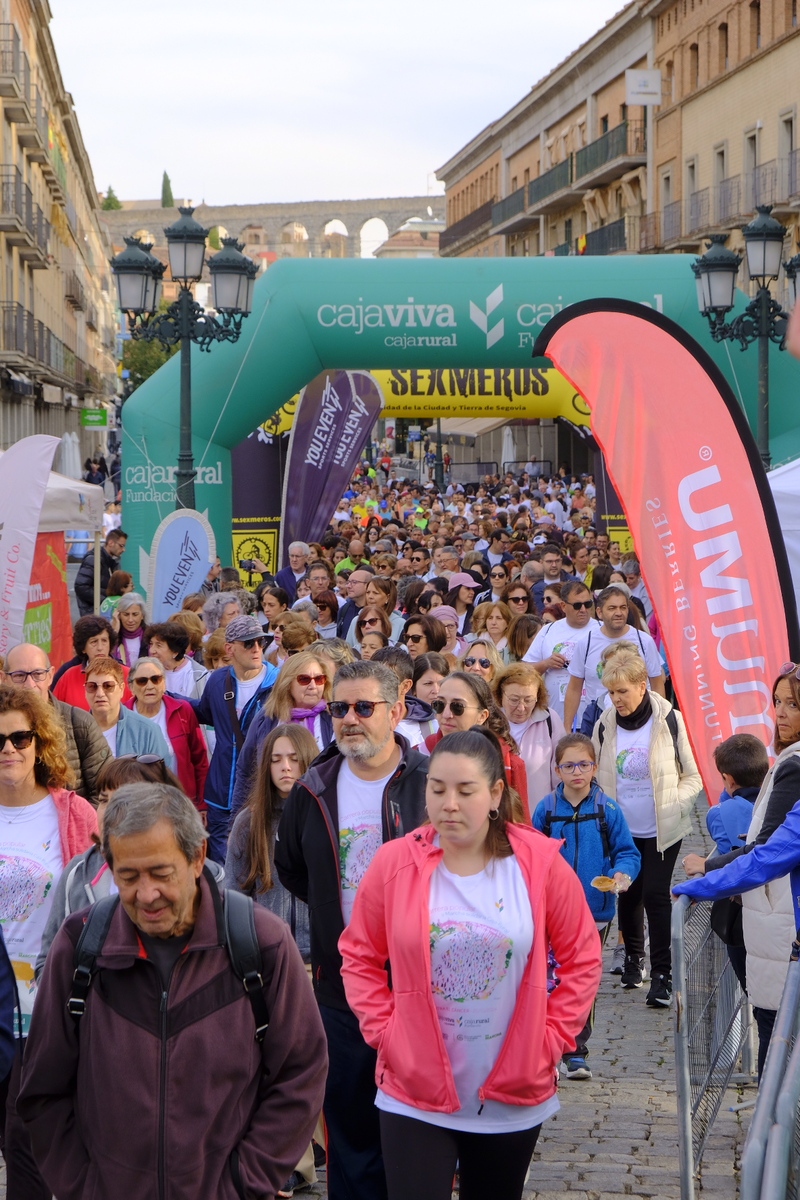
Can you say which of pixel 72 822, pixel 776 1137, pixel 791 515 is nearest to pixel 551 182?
pixel 791 515

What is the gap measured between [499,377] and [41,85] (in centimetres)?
3576

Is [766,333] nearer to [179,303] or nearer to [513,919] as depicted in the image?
[179,303]

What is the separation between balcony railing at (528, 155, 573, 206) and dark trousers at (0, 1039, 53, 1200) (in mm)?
50055

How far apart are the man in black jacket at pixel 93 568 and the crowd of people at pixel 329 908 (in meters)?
7.53

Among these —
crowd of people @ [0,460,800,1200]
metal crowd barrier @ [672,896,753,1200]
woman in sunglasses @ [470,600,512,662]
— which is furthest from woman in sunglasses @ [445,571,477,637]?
metal crowd barrier @ [672,896,753,1200]

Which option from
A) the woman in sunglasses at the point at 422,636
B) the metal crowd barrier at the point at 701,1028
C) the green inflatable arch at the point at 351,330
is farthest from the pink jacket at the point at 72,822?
the green inflatable arch at the point at 351,330

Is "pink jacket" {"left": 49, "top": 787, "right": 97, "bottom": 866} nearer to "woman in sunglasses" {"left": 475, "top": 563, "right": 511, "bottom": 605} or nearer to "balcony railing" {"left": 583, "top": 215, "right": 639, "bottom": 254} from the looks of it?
"woman in sunglasses" {"left": 475, "top": 563, "right": 511, "bottom": 605}

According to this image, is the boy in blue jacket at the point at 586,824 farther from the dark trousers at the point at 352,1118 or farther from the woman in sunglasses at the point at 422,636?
the woman in sunglasses at the point at 422,636

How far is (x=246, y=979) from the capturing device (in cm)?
299

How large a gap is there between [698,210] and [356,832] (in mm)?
38768

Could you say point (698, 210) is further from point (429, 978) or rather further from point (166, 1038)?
point (166, 1038)

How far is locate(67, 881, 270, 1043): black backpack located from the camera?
118 inches

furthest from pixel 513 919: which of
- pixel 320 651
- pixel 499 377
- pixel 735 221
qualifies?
pixel 735 221

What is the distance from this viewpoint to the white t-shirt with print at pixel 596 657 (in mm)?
8844
